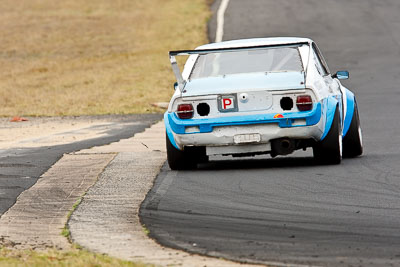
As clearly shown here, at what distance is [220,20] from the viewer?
41.5 meters

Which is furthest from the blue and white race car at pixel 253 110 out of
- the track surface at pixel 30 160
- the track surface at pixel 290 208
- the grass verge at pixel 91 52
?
the grass verge at pixel 91 52

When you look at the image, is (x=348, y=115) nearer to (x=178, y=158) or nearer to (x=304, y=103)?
(x=304, y=103)

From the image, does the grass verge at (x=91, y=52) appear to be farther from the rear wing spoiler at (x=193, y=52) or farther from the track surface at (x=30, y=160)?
the rear wing spoiler at (x=193, y=52)

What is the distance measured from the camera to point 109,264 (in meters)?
6.81

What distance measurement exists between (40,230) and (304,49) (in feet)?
15.7

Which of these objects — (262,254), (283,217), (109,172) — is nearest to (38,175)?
(109,172)

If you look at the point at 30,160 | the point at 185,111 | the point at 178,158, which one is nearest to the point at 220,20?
the point at 30,160

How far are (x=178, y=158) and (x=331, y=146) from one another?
1.62 meters

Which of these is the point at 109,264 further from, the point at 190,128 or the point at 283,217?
the point at 190,128

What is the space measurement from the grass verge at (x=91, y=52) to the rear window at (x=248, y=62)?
38.0 ft

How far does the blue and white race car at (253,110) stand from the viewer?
11305 mm

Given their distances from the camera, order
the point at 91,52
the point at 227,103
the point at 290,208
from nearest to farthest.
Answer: the point at 290,208 → the point at 227,103 → the point at 91,52

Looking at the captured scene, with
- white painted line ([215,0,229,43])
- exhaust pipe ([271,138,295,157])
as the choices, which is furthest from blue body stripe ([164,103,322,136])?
white painted line ([215,0,229,43])

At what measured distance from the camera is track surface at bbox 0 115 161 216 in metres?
10.9
